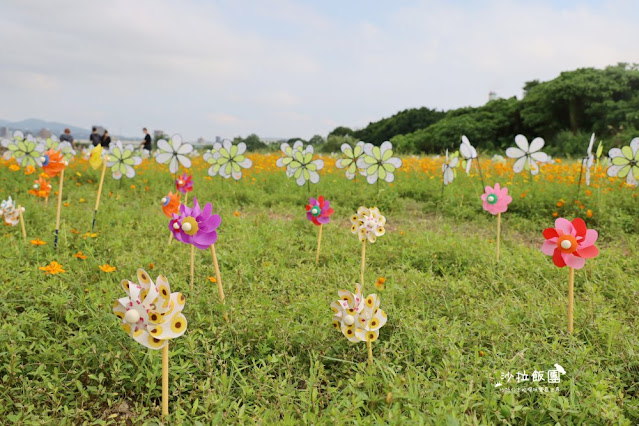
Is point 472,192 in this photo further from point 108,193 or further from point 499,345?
point 108,193

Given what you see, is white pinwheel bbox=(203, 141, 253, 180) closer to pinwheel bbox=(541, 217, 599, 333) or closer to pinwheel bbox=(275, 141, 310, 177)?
pinwheel bbox=(275, 141, 310, 177)

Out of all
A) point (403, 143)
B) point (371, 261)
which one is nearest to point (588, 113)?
point (403, 143)

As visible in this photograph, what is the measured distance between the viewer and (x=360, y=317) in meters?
1.94

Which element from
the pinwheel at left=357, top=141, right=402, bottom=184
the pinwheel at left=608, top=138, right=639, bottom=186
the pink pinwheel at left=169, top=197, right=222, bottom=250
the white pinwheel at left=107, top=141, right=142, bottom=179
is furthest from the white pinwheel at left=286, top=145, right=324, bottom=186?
the pink pinwheel at left=169, top=197, right=222, bottom=250

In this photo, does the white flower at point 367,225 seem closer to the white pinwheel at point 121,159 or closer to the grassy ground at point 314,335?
the grassy ground at point 314,335

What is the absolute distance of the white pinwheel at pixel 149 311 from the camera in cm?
156

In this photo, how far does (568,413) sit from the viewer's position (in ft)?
5.73

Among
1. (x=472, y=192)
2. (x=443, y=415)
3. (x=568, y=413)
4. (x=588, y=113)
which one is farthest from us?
(x=588, y=113)

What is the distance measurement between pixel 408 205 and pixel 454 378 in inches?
164

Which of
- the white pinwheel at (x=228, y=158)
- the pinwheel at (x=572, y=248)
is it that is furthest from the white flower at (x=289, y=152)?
the pinwheel at (x=572, y=248)

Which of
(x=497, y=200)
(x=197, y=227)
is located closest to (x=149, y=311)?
(x=197, y=227)

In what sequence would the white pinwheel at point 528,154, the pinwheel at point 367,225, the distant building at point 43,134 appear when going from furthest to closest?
the distant building at point 43,134, the white pinwheel at point 528,154, the pinwheel at point 367,225

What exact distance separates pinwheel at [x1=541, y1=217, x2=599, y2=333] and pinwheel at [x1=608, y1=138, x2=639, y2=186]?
2.82 metres

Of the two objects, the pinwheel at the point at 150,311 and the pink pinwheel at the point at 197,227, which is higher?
the pink pinwheel at the point at 197,227
